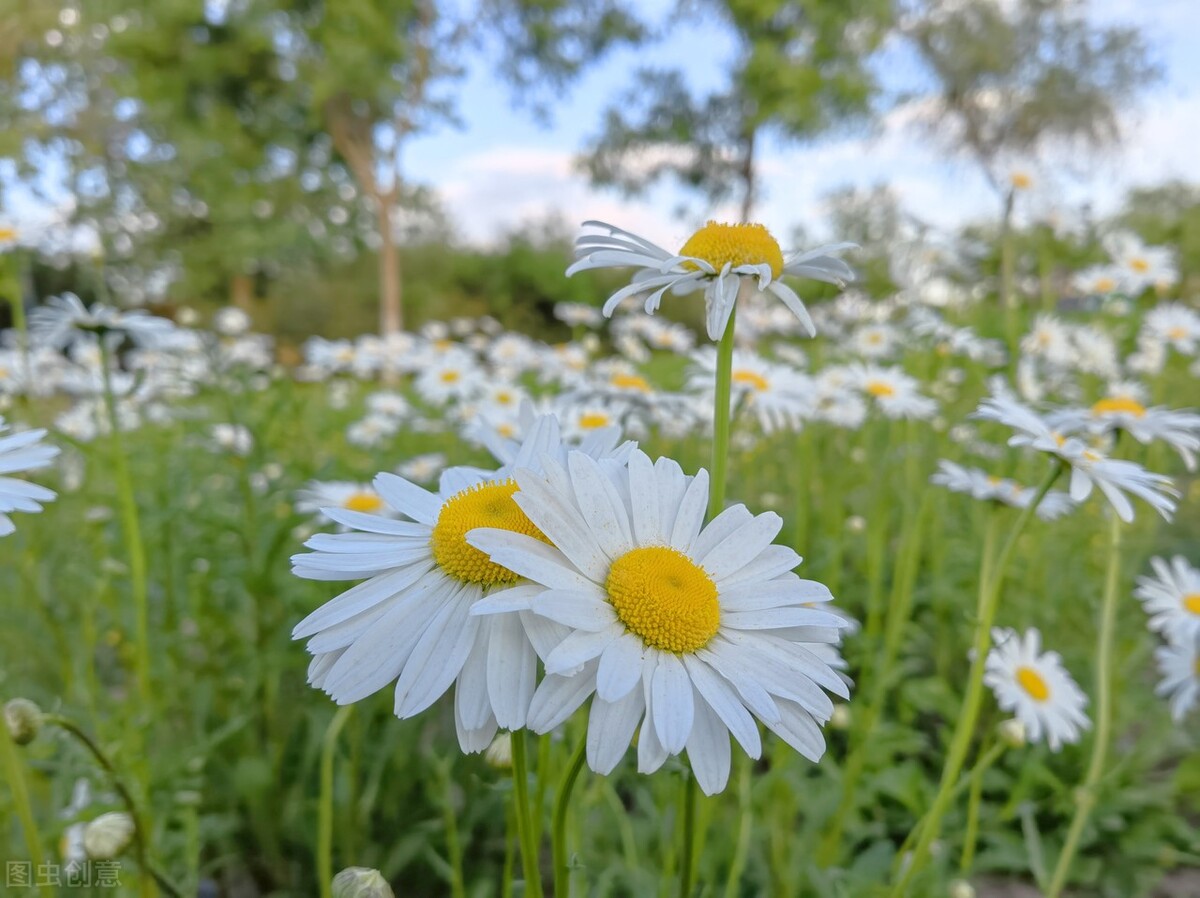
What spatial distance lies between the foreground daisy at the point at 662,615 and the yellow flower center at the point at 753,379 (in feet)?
3.97

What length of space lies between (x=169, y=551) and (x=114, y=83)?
35.4ft

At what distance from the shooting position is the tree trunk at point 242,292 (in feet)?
47.2

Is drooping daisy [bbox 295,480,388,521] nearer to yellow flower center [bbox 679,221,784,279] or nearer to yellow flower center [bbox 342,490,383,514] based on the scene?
yellow flower center [bbox 342,490,383,514]

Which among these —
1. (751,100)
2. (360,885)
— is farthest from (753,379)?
(751,100)

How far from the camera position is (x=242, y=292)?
573 inches

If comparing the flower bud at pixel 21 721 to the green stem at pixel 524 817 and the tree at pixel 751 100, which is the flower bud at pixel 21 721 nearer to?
the green stem at pixel 524 817

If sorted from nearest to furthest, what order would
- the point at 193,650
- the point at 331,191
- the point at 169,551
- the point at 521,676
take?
1. the point at 521,676
2. the point at 169,551
3. the point at 193,650
4. the point at 331,191

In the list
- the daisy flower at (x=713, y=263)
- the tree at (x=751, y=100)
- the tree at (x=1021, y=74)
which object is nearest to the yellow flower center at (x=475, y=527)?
the daisy flower at (x=713, y=263)

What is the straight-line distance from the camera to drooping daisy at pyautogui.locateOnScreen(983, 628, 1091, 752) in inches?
52.8

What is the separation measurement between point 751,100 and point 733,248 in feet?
44.6

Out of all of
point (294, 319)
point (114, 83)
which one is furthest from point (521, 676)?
point (294, 319)

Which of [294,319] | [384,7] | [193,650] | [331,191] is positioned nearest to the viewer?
[193,650]

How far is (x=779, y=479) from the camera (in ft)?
9.38

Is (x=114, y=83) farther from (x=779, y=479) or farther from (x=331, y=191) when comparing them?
(x=779, y=479)
